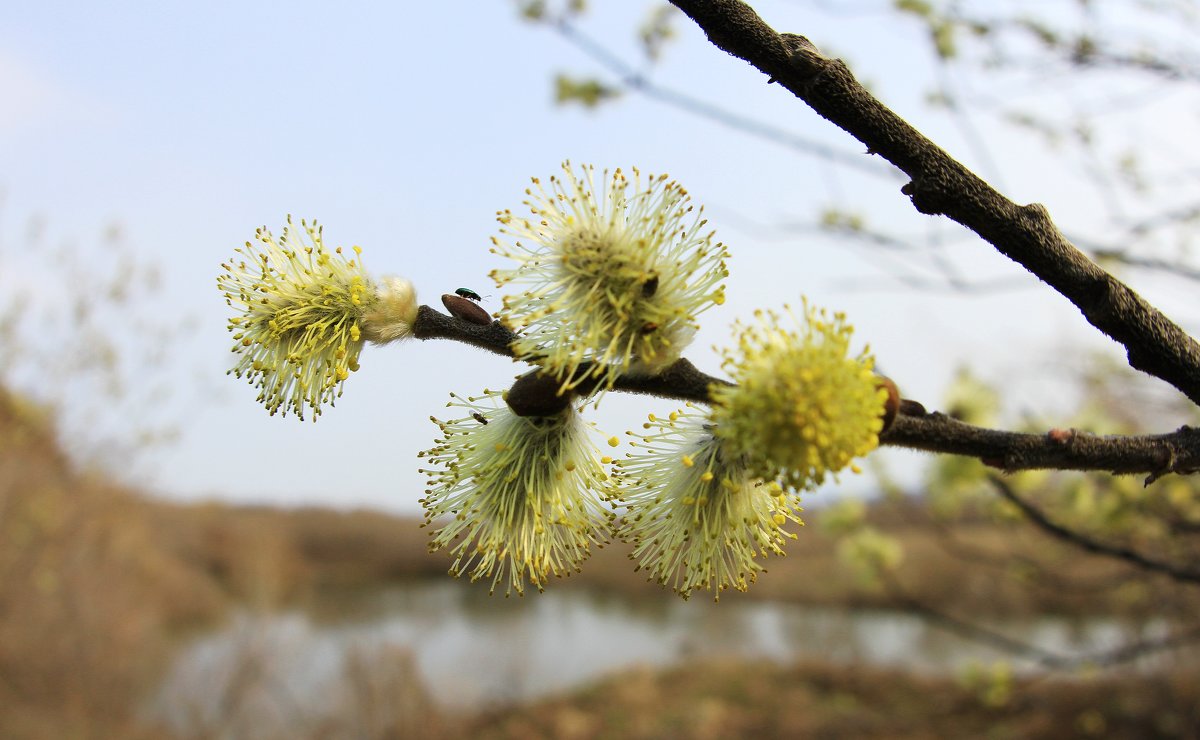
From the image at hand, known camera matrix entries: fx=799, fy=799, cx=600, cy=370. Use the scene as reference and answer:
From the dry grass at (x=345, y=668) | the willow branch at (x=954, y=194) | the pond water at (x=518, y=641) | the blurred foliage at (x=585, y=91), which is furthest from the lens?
the pond water at (x=518, y=641)

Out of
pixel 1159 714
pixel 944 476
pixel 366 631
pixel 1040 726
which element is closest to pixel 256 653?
pixel 366 631

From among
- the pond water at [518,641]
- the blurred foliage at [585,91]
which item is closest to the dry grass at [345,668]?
the pond water at [518,641]

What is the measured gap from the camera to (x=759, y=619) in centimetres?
1378

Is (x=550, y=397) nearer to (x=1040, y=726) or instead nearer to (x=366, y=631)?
(x=1040, y=726)

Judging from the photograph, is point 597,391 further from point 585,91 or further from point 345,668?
point 345,668

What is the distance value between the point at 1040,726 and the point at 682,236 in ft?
28.8

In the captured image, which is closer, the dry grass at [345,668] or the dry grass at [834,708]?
the dry grass at [345,668]

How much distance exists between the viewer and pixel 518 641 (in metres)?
10.7

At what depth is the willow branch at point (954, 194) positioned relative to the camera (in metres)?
0.64

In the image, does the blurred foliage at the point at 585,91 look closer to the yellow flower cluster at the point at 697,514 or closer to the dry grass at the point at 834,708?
the yellow flower cluster at the point at 697,514

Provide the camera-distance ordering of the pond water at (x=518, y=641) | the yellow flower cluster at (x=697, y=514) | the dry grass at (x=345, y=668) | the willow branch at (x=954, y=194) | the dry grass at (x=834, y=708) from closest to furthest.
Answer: the willow branch at (x=954, y=194) → the yellow flower cluster at (x=697, y=514) → the dry grass at (x=345, y=668) → the dry grass at (x=834, y=708) → the pond water at (x=518, y=641)

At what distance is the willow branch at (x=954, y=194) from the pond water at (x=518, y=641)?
23.1ft

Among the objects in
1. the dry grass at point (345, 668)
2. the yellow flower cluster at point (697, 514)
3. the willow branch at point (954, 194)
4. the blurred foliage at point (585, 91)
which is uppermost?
the blurred foliage at point (585, 91)

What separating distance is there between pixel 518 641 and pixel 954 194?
10801 millimetres
